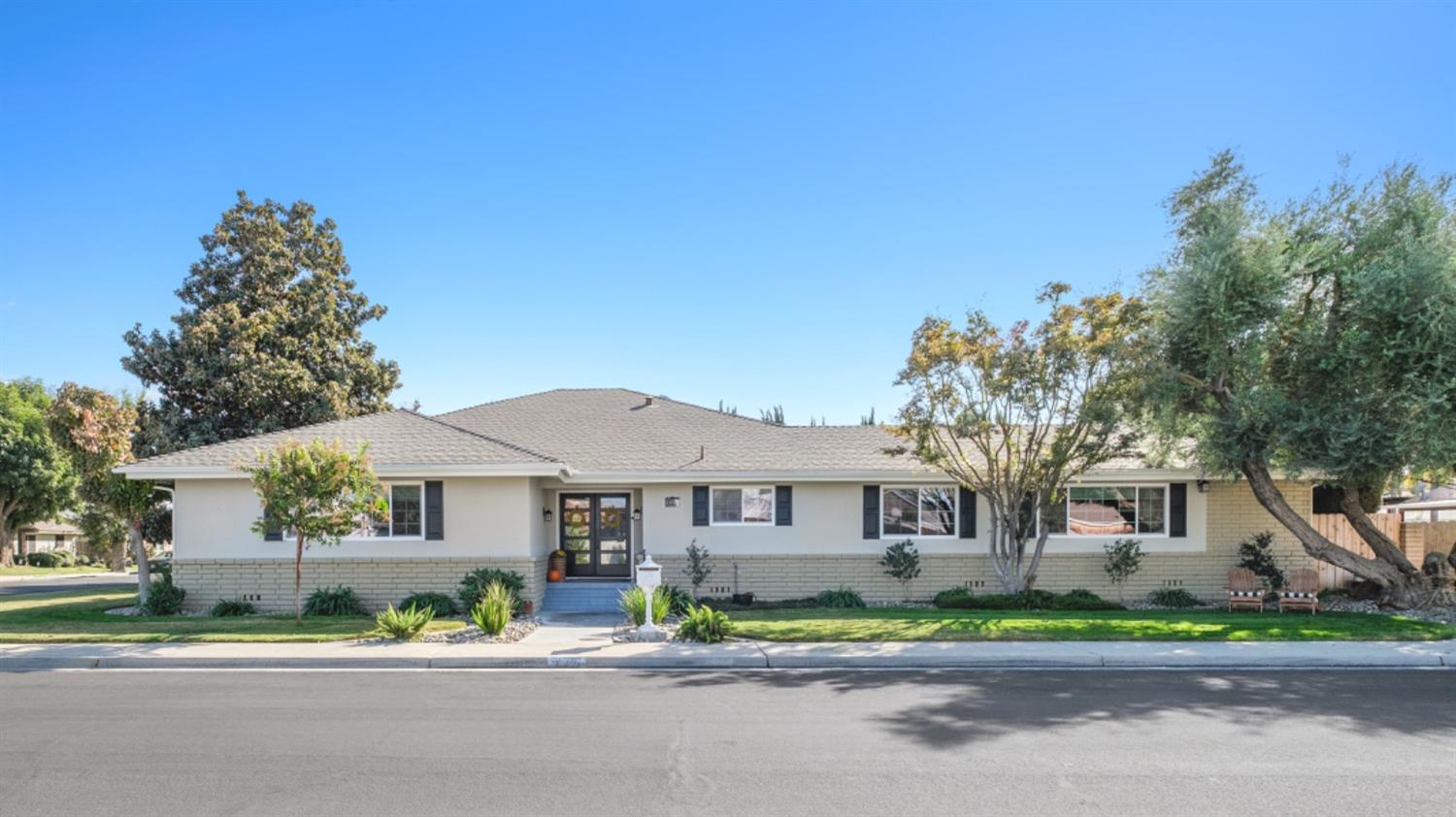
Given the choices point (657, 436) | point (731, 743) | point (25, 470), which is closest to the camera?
point (731, 743)

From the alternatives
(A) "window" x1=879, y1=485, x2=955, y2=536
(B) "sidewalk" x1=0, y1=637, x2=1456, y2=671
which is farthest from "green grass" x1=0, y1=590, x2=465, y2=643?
(A) "window" x1=879, y1=485, x2=955, y2=536

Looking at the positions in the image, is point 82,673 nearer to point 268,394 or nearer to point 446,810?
point 446,810

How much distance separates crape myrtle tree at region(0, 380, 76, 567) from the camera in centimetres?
3891

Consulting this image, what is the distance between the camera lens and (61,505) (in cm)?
4241

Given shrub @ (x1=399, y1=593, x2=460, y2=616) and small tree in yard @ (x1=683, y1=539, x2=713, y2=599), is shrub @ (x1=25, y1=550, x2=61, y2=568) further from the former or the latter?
small tree in yard @ (x1=683, y1=539, x2=713, y2=599)

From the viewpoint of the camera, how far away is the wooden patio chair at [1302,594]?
16.4 m

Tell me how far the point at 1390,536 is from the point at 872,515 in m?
12.0

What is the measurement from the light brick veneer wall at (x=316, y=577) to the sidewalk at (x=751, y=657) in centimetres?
427

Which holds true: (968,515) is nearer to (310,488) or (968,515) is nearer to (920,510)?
(920,510)

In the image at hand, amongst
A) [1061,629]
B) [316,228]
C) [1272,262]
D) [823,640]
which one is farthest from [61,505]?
[1272,262]

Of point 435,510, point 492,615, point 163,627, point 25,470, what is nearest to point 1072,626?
point 492,615

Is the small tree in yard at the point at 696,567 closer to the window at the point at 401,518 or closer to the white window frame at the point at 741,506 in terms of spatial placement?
the white window frame at the point at 741,506

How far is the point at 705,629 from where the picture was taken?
12.8m

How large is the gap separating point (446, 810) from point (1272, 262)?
1484cm
